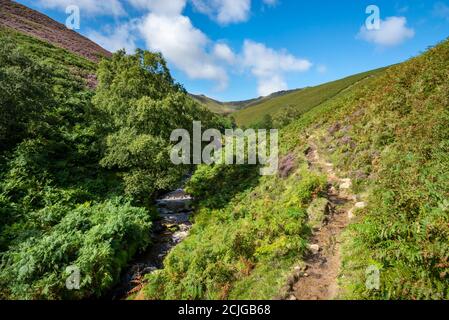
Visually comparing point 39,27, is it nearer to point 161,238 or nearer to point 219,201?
point 219,201

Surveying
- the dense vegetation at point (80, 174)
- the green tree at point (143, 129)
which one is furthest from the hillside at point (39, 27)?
the green tree at point (143, 129)

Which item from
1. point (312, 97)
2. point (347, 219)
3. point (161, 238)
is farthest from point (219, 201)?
point (312, 97)

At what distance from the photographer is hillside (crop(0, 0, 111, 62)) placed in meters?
63.9

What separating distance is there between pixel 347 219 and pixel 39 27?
274 ft

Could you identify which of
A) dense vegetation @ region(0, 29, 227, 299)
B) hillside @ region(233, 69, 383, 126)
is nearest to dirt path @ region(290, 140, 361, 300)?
dense vegetation @ region(0, 29, 227, 299)

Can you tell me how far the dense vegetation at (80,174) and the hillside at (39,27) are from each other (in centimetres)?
4284

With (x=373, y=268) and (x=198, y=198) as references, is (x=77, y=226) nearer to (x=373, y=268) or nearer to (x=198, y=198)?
(x=198, y=198)

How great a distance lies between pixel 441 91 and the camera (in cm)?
1666

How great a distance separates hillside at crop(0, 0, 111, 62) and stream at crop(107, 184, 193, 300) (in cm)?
5544

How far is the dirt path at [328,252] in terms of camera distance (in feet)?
29.8

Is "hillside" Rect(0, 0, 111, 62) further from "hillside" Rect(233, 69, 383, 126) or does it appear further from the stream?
the stream

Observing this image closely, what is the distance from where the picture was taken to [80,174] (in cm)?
2400
